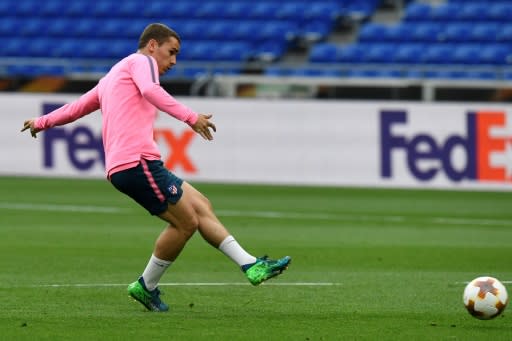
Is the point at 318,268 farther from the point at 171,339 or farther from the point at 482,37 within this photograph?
the point at 482,37

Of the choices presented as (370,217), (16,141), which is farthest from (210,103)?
(370,217)

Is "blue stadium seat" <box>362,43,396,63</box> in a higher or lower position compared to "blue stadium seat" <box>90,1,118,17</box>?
lower

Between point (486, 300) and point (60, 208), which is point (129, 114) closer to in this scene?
point (486, 300)

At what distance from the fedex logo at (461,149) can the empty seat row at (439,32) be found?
6793 mm

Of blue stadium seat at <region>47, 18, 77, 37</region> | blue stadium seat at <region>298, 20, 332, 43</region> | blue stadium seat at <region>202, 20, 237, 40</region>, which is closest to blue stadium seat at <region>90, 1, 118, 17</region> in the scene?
blue stadium seat at <region>47, 18, 77, 37</region>

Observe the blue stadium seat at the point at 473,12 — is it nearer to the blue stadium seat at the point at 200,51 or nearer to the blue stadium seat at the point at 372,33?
the blue stadium seat at the point at 372,33

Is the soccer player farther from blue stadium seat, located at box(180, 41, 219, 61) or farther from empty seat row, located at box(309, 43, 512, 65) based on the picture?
blue stadium seat, located at box(180, 41, 219, 61)

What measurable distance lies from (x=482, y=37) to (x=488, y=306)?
20.8m

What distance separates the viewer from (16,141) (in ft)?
79.9

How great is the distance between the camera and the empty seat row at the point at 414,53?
92.2ft

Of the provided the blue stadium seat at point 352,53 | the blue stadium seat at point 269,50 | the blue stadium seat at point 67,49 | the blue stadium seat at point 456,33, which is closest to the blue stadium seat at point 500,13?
the blue stadium seat at point 456,33

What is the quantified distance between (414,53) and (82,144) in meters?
8.72

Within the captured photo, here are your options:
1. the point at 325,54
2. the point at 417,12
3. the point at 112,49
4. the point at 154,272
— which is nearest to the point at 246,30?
the point at 325,54

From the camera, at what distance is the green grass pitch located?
28.5 ft
